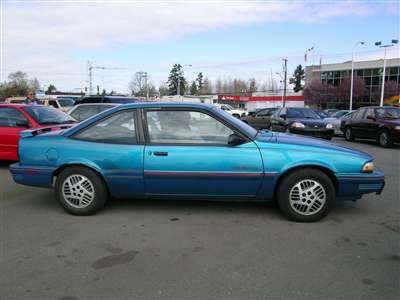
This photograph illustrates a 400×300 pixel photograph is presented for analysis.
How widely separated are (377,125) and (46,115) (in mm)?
11159

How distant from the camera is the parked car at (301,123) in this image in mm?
13641

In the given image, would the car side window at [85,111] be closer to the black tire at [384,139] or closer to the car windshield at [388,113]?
the black tire at [384,139]

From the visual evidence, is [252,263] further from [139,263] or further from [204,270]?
[139,263]

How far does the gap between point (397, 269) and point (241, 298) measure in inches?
62.4

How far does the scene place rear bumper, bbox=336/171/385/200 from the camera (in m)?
4.54

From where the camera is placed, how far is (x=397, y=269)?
3418 millimetres

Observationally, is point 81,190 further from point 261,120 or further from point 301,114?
point 261,120

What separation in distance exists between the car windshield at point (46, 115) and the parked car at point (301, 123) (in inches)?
332

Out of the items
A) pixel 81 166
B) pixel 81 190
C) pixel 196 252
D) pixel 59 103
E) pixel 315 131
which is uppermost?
pixel 59 103

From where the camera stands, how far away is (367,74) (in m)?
57.5

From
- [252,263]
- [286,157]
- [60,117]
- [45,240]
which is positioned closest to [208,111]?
[286,157]

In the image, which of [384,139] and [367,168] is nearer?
[367,168]

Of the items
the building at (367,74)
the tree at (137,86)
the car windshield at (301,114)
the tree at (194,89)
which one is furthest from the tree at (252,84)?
the car windshield at (301,114)

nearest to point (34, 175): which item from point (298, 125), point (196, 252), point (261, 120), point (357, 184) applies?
point (196, 252)
